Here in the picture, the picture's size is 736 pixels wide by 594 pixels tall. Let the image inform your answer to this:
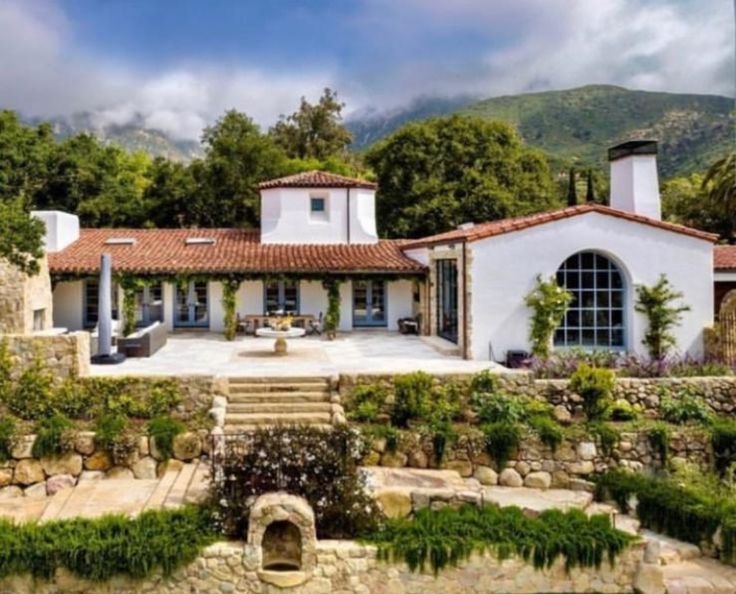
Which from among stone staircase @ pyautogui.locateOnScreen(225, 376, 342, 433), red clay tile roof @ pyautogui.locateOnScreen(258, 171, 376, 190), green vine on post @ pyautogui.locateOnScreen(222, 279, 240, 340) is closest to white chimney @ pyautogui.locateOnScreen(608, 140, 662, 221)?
red clay tile roof @ pyautogui.locateOnScreen(258, 171, 376, 190)

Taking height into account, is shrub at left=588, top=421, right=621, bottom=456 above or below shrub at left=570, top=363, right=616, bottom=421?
below

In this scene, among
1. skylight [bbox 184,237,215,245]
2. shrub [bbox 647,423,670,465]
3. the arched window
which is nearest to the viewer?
shrub [bbox 647,423,670,465]

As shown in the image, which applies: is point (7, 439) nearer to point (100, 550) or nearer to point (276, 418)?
point (100, 550)

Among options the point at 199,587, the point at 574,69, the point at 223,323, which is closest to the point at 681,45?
the point at 574,69

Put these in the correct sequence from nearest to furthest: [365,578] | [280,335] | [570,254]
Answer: [365,578]
[280,335]
[570,254]

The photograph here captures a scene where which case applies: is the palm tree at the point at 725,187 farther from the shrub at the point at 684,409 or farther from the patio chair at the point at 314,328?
the patio chair at the point at 314,328

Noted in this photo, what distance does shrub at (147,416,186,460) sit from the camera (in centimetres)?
1412

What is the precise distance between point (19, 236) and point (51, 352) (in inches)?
149

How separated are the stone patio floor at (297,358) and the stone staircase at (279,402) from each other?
1.61 feet

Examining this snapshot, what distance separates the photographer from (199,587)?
10523mm

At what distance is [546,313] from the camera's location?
19.8 meters

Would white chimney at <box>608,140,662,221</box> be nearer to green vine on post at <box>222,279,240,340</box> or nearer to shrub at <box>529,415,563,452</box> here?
shrub at <box>529,415,563,452</box>

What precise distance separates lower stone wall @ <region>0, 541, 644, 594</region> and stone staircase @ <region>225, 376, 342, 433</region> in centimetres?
411

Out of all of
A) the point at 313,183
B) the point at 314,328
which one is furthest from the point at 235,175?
the point at 314,328
